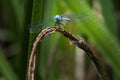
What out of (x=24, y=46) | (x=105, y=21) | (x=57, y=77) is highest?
(x=105, y=21)

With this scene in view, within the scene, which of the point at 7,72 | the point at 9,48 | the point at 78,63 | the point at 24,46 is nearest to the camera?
the point at 24,46

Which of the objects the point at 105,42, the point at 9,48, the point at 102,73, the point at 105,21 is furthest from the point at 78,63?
the point at 102,73

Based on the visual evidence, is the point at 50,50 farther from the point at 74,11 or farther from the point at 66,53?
the point at 74,11

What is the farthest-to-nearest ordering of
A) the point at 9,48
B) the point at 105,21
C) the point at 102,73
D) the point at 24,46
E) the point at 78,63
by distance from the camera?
the point at 9,48
the point at 78,63
the point at 105,21
the point at 24,46
the point at 102,73

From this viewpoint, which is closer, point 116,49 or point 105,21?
point 116,49

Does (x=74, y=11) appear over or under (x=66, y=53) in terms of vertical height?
over

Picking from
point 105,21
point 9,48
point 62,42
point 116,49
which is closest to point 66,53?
point 62,42

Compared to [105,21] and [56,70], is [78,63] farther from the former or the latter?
[105,21]
